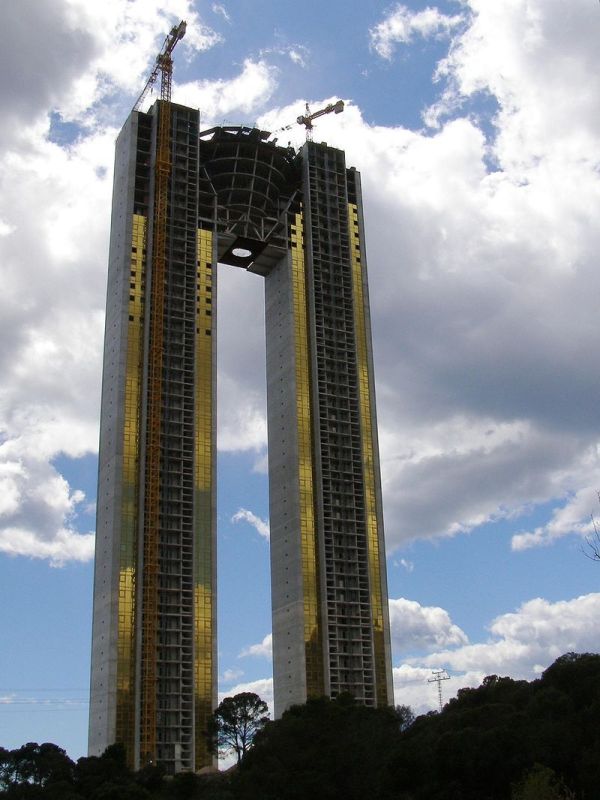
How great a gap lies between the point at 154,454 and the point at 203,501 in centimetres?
979

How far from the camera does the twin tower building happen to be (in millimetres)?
135375

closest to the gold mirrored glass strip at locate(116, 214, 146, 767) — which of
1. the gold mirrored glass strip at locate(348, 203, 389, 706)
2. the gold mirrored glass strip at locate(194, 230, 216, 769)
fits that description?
the gold mirrored glass strip at locate(194, 230, 216, 769)

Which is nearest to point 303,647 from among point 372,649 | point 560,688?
point 372,649

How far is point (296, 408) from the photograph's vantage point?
156m

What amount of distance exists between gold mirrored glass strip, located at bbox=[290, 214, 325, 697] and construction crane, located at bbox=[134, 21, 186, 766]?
2201 cm

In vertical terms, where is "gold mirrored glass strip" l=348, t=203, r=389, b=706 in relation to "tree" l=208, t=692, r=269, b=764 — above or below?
above

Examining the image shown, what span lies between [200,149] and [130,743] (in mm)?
92622

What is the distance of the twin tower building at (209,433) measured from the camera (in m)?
135

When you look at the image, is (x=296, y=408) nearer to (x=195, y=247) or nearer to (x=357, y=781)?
(x=195, y=247)

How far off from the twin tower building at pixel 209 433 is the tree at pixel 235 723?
6.74 feet

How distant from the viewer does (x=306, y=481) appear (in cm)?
15262

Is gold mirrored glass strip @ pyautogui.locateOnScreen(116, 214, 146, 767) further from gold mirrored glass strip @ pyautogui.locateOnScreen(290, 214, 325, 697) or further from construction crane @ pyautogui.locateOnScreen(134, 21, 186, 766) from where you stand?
gold mirrored glass strip @ pyautogui.locateOnScreen(290, 214, 325, 697)

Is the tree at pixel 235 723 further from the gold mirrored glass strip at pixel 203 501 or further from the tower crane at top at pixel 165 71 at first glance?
the tower crane at top at pixel 165 71

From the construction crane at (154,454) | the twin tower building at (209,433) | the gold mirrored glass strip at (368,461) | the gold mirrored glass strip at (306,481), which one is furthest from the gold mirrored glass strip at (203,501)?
the gold mirrored glass strip at (368,461)
